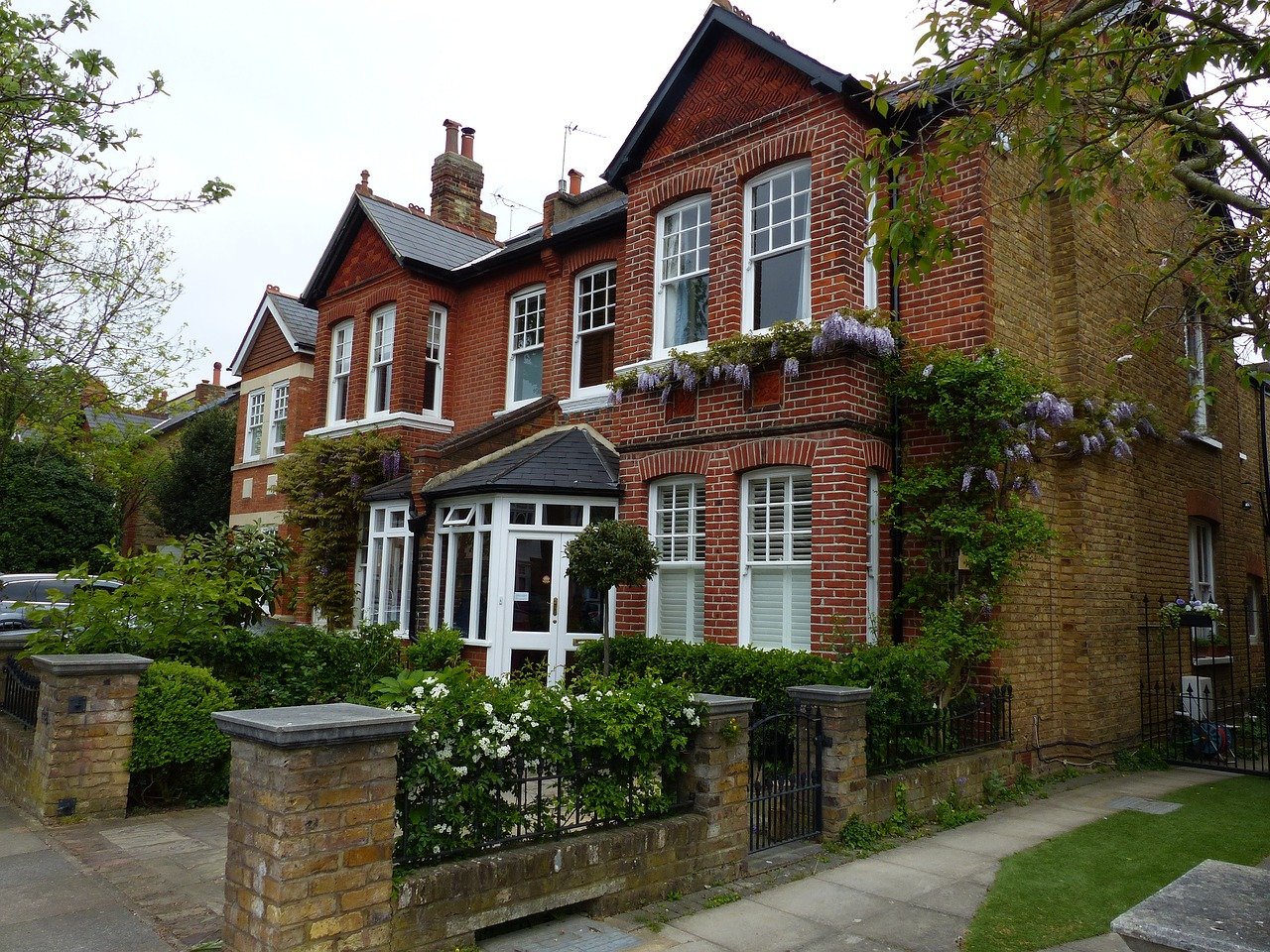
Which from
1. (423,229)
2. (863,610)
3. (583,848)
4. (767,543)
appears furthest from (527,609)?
(423,229)

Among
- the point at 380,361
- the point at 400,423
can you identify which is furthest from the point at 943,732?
the point at 380,361

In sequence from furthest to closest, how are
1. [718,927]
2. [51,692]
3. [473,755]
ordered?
[51,692], [718,927], [473,755]

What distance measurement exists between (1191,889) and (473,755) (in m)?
3.40

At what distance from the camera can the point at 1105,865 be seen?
6902mm

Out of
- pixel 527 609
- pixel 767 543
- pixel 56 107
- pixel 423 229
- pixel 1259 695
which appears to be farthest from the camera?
pixel 423 229

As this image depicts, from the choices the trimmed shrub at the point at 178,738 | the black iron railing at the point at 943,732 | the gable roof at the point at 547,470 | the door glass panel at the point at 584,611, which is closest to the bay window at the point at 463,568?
the gable roof at the point at 547,470

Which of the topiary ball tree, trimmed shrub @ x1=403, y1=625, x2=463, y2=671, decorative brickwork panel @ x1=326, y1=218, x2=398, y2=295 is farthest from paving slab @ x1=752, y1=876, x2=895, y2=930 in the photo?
decorative brickwork panel @ x1=326, y1=218, x2=398, y2=295

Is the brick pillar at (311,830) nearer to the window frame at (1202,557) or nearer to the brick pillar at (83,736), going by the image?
the brick pillar at (83,736)

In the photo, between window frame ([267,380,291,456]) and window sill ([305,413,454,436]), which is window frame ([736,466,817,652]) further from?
window frame ([267,380,291,456])

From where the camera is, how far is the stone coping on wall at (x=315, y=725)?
4.16m

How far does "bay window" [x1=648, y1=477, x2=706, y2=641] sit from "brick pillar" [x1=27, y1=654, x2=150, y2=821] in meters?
6.08

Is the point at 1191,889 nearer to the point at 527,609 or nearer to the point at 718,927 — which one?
the point at 718,927

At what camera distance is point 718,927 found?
5.41m

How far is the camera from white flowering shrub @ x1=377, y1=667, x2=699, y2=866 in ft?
16.1
